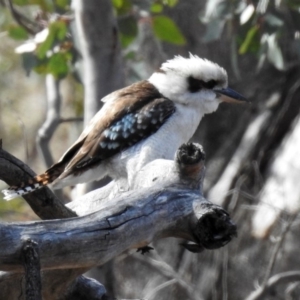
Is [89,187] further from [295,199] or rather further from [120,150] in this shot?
[295,199]

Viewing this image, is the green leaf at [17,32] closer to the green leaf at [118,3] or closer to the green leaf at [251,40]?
the green leaf at [118,3]

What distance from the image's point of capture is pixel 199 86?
3697mm

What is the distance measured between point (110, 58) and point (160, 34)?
333mm

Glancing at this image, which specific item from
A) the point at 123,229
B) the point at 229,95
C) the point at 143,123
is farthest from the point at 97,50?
the point at 123,229

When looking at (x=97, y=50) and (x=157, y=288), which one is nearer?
(x=97, y=50)

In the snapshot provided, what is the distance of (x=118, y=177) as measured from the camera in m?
3.45

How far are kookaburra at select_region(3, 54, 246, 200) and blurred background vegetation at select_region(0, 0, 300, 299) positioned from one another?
448 mm

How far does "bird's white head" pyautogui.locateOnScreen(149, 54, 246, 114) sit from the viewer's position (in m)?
3.67

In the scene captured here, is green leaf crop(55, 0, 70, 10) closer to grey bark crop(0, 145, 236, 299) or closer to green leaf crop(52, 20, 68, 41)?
green leaf crop(52, 20, 68, 41)

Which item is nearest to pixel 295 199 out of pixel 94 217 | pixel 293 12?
pixel 293 12

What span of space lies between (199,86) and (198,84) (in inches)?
0.4

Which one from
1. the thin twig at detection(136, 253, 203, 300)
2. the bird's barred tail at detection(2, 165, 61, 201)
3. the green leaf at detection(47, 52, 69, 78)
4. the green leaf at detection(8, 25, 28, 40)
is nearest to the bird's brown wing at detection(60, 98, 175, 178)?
the bird's barred tail at detection(2, 165, 61, 201)

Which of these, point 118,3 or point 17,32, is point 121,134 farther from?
point 17,32

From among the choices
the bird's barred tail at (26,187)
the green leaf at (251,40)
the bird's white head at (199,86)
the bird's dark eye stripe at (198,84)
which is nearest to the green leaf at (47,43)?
the bird's white head at (199,86)
